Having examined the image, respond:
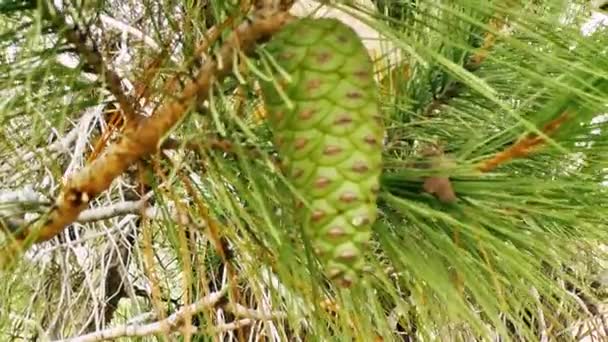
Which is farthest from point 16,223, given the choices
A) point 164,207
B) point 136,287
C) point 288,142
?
point 136,287

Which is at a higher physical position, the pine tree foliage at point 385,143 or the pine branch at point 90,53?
the pine branch at point 90,53

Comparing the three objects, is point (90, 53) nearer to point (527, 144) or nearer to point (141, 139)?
point (141, 139)

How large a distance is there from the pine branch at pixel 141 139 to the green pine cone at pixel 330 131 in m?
0.01

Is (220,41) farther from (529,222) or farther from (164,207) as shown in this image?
(529,222)

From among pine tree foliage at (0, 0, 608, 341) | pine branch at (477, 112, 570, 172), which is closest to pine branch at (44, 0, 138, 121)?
pine tree foliage at (0, 0, 608, 341)

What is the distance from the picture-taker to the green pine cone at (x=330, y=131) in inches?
15.4

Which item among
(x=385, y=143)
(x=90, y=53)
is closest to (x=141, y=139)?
(x=90, y=53)

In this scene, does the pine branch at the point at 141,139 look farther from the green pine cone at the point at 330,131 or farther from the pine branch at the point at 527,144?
the pine branch at the point at 527,144

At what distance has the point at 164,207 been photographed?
50 centimetres

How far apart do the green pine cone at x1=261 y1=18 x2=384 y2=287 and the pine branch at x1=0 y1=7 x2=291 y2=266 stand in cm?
1

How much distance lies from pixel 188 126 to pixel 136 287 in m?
0.71

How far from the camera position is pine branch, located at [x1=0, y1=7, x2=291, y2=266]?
41 centimetres

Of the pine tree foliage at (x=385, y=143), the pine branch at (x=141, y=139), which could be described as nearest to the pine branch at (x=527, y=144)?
the pine tree foliage at (x=385, y=143)

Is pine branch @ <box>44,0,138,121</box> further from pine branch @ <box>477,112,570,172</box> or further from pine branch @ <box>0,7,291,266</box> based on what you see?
pine branch @ <box>477,112,570,172</box>
